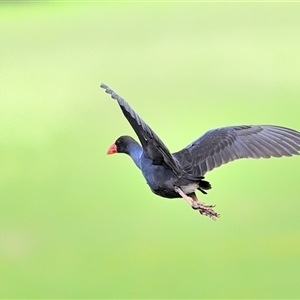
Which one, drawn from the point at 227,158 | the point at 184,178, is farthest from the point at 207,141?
the point at 184,178

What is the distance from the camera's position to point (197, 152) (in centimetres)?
229

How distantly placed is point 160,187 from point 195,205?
0.14m

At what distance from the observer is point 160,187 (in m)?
2.16

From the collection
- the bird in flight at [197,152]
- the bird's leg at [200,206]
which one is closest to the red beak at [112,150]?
the bird in flight at [197,152]

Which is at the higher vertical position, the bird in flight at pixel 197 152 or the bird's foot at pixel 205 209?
the bird in flight at pixel 197 152

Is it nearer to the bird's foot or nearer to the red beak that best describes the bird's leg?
the bird's foot

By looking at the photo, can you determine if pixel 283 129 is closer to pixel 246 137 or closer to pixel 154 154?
pixel 246 137

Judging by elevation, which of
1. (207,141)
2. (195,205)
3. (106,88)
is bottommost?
(195,205)

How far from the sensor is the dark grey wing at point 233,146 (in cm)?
226

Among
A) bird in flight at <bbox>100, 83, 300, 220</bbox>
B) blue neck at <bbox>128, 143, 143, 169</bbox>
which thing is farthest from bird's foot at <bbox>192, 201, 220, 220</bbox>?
blue neck at <bbox>128, 143, 143, 169</bbox>

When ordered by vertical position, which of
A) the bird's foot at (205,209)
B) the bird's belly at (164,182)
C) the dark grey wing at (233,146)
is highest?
the dark grey wing at (233,146)

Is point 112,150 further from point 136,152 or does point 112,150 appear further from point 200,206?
point 200,206

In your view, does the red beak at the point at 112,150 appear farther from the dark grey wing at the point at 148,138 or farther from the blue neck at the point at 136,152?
the dark grey wing at the point at 148,138

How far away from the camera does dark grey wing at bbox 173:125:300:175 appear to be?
7.43 feet
